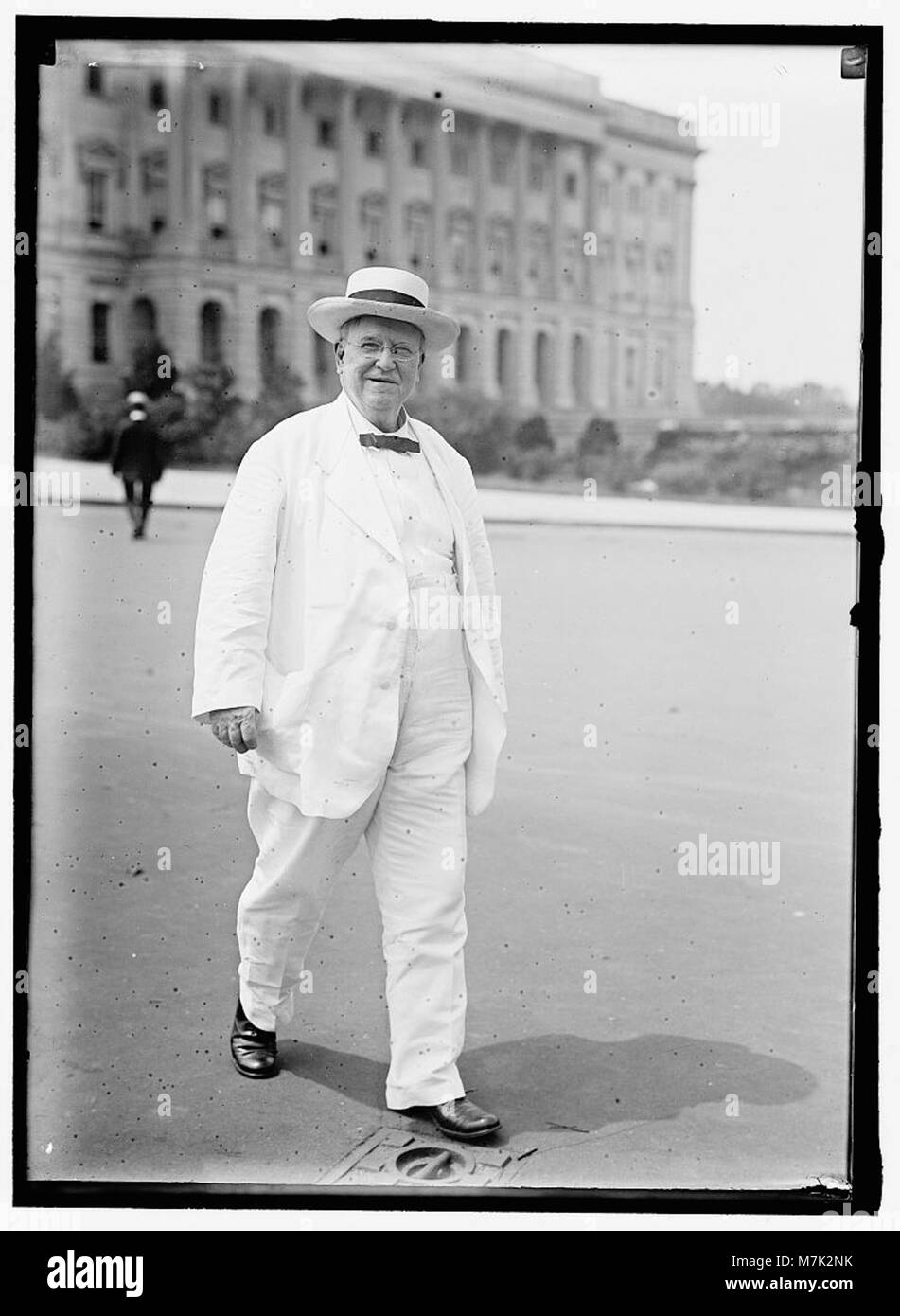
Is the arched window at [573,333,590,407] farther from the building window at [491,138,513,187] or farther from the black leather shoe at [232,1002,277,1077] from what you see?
the black leather shoe at [232,1002,277,1077]

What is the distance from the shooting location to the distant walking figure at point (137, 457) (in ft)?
15.9

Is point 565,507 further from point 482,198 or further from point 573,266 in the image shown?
point 482,198

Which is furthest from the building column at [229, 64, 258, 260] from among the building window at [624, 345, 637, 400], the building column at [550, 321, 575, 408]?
the building window at [624, 345, 637, 400]

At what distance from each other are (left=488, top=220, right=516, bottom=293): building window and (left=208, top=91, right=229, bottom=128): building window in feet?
2.72

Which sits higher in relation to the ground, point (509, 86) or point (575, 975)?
point (509, 86)

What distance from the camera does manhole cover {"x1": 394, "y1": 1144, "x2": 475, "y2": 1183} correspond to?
15.3ft

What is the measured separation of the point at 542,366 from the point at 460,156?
646 millimetres

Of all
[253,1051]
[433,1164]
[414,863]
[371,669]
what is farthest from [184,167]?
[433,1164]

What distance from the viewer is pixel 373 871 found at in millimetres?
4656

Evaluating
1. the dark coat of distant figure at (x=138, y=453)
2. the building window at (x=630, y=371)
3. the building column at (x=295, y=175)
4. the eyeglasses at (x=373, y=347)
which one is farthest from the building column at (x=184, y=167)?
the building window at (x=630, y=371)

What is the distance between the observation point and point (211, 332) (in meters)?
4.87
